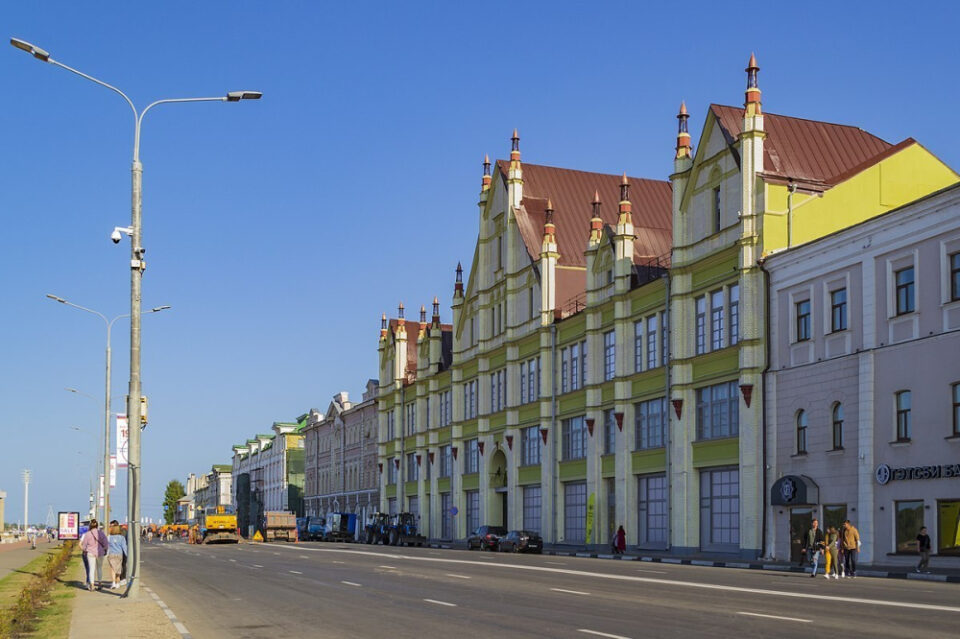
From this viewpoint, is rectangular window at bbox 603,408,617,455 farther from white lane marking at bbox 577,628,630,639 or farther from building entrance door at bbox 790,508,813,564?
white lane marking at bbox 577,628,630,639

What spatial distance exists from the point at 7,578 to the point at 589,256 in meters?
31.4

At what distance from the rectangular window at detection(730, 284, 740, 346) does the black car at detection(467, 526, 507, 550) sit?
73.4 ft

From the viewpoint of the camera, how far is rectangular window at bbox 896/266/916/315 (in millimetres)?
37781

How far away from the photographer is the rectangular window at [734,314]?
46.5m

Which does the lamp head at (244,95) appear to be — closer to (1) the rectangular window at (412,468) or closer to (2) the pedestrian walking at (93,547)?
(2) the pedestrian walking at (93,547)

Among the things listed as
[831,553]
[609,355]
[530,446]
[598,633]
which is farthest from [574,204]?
[598,633]

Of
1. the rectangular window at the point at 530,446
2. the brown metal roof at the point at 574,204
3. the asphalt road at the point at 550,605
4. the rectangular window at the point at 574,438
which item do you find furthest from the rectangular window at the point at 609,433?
the asphalt road at the point at 550,605

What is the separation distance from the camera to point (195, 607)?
2375cm

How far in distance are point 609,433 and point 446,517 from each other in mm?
28313

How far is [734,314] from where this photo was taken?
47.0m

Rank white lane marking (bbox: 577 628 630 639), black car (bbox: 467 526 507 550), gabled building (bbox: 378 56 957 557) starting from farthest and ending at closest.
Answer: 1. black car (bbox: 467 526 507 550)
2. gabled building (bbox: 378 56 957 557)
3. white lane marking (bbox: 577 628 630 639)

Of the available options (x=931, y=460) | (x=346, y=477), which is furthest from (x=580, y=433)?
(x=346, y=477)

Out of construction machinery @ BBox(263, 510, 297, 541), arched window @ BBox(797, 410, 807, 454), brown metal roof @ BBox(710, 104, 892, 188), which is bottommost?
construction machinery @ BBox(263, 510, 297, 541)

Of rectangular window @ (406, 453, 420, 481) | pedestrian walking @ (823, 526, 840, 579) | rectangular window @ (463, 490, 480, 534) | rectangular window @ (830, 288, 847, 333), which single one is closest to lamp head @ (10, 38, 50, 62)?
pedestrian walking @ (823, 526, 840, 579)
